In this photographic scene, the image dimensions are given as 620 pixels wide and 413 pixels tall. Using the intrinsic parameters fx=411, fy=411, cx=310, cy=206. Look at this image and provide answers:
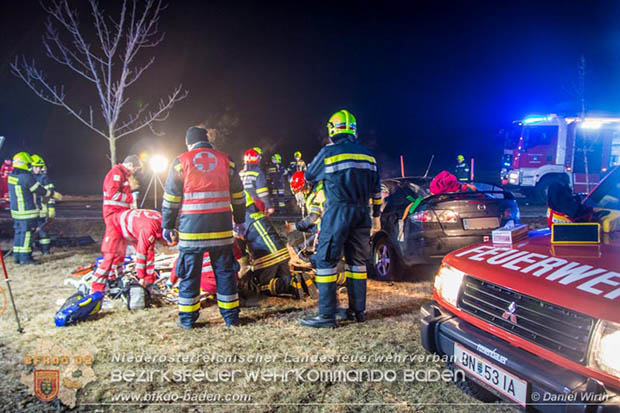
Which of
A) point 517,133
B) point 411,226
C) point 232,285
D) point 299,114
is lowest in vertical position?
point 232,285

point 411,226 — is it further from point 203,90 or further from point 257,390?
point 203,90

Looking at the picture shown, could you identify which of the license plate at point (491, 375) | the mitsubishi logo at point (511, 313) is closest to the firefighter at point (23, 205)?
the license plate at point (491, 375)

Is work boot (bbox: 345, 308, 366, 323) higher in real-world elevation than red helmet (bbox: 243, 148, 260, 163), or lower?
A: lower

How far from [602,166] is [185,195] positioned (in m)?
15.5

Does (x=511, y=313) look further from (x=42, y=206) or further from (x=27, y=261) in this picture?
(x=42, y=206)

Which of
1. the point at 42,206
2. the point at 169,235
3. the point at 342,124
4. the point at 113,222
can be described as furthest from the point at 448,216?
the point at 42,206

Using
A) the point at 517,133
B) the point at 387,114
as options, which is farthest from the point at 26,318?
the point at 387,114

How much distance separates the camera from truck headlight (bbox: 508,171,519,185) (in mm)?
15203

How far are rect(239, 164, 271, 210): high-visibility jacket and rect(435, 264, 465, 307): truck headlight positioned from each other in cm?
324

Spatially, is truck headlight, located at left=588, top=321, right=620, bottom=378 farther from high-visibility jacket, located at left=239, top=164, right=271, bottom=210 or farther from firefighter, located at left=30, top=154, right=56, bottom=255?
firefighter, located at left=30, top=154, right=56, bottom=255

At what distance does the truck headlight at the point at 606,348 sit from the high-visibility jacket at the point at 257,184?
14.5 feet

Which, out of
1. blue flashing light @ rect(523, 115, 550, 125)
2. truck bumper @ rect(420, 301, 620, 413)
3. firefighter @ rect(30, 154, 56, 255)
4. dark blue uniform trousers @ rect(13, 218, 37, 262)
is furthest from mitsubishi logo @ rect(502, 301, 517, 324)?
blue flashing light @ rect(523, 115, 550, 125)

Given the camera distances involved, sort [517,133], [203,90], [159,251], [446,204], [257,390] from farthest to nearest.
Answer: [203,90], [517,133], [159,251], [446,204], [257,390]

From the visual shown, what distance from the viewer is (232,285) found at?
4.27 meters
